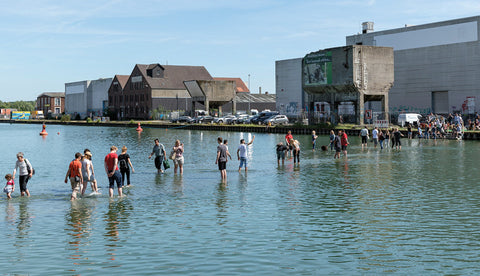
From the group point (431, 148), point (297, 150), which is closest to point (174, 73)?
point (431, 148)

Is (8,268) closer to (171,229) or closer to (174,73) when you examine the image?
(171,229)

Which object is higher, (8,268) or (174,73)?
(174,73)

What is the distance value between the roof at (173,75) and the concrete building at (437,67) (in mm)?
68372

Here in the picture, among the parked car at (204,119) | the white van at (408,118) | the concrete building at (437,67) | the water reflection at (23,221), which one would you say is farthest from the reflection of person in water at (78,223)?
the parked car at (204,119)

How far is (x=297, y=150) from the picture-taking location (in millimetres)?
33688

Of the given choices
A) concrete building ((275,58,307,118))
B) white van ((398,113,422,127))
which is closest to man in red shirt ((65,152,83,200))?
white van ((398,113,422,127))

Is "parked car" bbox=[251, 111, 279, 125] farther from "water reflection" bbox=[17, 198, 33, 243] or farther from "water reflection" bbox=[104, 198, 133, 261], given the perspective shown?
"water reflection" bbox=[17, 198, 33, 243]

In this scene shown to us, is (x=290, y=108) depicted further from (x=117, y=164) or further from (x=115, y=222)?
(x=115, y=222)

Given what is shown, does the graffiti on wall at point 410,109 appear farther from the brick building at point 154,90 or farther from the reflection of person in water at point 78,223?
the brick building at point 154,90

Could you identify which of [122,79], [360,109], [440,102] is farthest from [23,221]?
[122,79]

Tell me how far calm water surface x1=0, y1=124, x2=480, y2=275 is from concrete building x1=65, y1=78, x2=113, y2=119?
136 m

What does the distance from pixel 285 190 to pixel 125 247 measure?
34.1 ft

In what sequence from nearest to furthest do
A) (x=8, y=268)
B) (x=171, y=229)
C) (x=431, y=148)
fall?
(x=8, y=268)
(x=171, y=229)
(x=431, y=148)

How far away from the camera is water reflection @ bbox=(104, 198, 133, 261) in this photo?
540 inches
